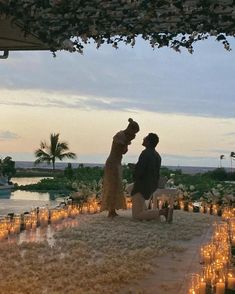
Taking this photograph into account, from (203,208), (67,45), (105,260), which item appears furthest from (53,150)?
(67,45)

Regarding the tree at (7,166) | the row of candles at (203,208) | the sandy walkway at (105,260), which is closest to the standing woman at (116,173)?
the sandy walkway at (105,260)

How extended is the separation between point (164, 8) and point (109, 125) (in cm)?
1109

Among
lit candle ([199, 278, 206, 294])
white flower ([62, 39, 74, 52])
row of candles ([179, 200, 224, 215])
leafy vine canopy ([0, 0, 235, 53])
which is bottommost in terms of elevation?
lit candle ([199, 278, 206, 294])

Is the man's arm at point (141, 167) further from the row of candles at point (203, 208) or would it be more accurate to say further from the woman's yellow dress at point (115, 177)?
the row of candles at point (203, 208)

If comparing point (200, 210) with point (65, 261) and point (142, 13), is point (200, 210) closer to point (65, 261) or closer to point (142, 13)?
point (65, 261)

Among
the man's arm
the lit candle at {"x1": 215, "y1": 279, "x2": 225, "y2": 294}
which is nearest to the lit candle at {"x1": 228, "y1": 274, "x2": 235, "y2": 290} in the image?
the lit candle at {"x1": 215, "y1": 279, "x2": 225, "y2": 294}

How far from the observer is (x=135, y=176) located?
789 cm

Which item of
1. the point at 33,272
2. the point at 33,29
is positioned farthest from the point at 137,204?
the point at 33,29

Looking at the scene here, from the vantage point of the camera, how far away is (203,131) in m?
15.7

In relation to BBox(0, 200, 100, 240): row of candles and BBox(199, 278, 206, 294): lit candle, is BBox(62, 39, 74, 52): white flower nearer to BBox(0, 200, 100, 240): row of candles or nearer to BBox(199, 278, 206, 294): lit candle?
BBox(199, 278, 206, 294): lit candle

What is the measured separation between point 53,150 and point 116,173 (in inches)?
768

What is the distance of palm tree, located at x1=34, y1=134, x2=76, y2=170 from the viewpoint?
27.3 meters

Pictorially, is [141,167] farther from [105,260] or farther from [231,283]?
[231,283]

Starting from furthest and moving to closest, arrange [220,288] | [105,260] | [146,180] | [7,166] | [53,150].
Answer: [53,150]
[7,166]
[146,180]
[105,260]
[220,288]
